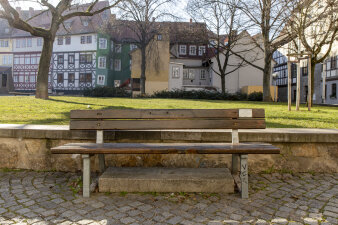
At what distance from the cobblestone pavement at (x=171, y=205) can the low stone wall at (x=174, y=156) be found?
1.23 ft

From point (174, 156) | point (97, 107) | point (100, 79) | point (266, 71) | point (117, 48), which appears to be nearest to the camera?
point (174, 156)

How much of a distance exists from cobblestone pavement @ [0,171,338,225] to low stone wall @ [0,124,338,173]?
38 cm

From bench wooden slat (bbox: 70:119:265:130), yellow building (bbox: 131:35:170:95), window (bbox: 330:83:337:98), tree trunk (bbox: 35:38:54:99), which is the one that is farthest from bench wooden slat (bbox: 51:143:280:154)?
yellow building (bbox: 131:35:170:95)

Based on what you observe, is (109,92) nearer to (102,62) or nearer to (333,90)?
(102,62)

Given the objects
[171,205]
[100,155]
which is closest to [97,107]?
[100,155]

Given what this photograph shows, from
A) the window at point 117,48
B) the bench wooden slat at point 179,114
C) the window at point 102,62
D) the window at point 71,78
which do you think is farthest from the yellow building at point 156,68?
the bench wooden slat at point 179,114

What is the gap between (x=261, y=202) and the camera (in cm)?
347

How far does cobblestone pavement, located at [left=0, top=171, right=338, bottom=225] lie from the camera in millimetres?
3018

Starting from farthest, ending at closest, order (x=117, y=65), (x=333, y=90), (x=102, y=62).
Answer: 1. (x=117, y=65)
2. (x=102, y=62)
3. (x=333, y=90)

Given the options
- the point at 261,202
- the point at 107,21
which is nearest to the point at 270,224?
the point at 261,202

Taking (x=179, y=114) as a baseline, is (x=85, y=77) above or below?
above

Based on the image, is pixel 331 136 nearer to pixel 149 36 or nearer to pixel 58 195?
pixel 58 195

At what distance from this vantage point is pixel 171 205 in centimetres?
339

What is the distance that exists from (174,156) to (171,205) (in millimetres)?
1150
